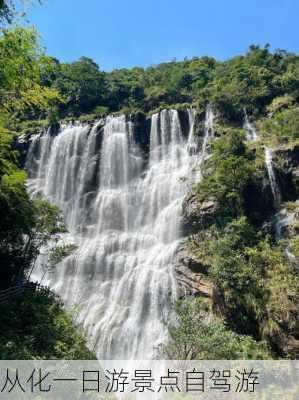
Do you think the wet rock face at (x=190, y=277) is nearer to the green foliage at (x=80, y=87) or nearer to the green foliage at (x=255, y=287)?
the green foliage at (x=255, y=287)

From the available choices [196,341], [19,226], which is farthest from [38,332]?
[19,226]

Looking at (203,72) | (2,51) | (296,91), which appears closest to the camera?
(2,51)

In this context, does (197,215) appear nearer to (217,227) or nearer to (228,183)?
(217,227)

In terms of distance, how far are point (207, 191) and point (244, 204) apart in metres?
2.44

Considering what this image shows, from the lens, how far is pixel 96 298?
2677 cm

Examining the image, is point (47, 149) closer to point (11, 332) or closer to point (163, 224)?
point (163, 224)

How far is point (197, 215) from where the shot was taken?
92.1 ft

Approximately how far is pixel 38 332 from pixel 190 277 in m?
11.2

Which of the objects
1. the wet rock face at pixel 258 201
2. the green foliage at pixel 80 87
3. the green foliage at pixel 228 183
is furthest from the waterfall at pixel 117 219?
the green foliage at pixel 80 87

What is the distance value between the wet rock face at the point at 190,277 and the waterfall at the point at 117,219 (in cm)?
55

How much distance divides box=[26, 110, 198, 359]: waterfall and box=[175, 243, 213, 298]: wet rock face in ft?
1.81

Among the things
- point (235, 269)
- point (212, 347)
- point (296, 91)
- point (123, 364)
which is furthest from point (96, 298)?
point (296, 91)

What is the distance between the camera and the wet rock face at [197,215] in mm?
27734

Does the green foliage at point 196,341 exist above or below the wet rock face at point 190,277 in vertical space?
below
